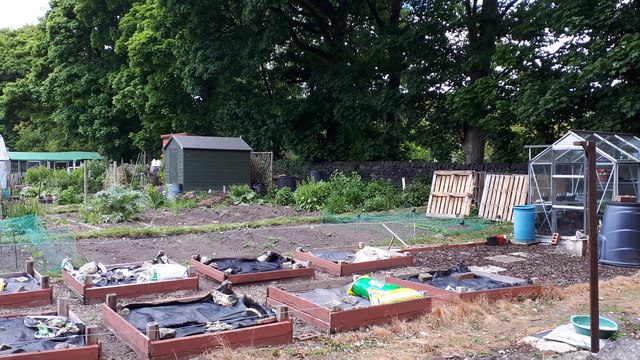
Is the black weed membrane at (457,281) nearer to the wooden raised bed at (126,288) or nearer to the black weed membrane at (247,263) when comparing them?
the black weed membrane at (247,263)

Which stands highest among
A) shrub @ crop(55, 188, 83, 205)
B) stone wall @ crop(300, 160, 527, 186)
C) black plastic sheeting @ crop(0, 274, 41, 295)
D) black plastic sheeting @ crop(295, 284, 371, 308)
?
stone wall @ crop(300, 160, 527, 186)

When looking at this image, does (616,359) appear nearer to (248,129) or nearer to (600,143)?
(600,143)

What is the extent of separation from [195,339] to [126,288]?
2721 millimetres

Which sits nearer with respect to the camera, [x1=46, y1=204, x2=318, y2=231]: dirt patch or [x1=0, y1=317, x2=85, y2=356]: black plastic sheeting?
[x1=0, y1=317, x2=85, y2=356]: black plastic sheeting

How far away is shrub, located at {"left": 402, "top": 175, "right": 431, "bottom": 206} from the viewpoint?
1973 cm

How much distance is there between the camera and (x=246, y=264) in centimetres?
923

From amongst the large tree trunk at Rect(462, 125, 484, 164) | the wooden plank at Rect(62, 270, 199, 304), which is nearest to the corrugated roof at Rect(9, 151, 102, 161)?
the large tree trunk at Rect(462, 125, 484, 164)

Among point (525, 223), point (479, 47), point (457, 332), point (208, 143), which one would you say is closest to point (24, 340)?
point (457, 332)

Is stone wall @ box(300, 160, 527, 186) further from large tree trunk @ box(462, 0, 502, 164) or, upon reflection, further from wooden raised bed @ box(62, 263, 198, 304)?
wooden raised bed @ box(62, 263, 198, 304)

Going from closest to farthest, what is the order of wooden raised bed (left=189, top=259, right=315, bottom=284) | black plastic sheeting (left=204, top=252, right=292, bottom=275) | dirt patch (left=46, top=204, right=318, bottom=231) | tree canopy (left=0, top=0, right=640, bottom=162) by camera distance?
wooden raised bed (left=189, top=259, right=315, bottom=284)
black plastic sheeting (left=204, top=252, right=292, bottom=275)
dirt patch (left=46, top=204, right=318, bottom=231)
tree canopy (left=0, top=0, right=640, bottom=162)

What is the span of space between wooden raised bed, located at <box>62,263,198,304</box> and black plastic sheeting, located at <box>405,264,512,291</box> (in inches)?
130

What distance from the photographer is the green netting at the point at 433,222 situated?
14642 mm

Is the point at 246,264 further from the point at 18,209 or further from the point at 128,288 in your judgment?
the point at 18,209

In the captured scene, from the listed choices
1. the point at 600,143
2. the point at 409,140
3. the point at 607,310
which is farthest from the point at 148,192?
the point at 607,310
